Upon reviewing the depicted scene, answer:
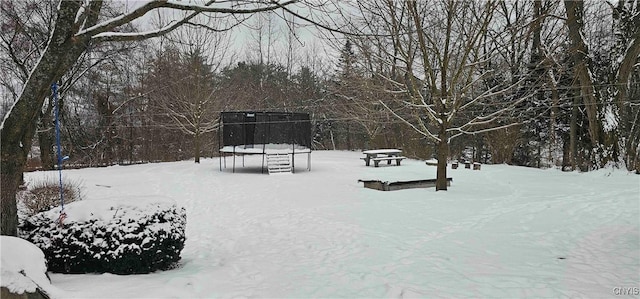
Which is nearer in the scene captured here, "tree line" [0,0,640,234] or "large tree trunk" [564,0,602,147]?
"tree line" [0,0,640,234]

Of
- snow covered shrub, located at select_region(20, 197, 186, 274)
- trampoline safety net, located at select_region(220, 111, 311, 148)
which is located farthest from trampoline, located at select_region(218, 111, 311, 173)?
snow covered shrub, located at select_region(20, 197, 186, 274)

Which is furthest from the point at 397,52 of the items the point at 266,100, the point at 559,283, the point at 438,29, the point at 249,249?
the point at 266,100

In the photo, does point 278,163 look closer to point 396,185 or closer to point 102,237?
point 396,185

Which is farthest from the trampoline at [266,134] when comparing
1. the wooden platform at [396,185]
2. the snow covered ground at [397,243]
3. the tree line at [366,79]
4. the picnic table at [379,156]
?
the wooden platform at [396,185]

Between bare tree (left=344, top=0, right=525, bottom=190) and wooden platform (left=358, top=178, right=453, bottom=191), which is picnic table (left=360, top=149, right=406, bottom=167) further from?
bare tree (left=344, top=0, right=525, bottom=190)

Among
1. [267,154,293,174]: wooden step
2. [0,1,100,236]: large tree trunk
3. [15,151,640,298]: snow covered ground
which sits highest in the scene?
[0,1,100,236]: large tree trunk

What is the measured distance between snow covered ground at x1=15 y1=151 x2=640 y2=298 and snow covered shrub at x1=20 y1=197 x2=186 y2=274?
0.52 feet

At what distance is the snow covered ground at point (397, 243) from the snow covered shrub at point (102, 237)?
0.16 m

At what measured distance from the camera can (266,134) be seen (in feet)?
58.1

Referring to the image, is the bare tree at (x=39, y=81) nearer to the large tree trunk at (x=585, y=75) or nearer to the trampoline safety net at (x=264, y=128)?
the trampoline safety net at (x=264, y=128)

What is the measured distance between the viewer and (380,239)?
18.7ft

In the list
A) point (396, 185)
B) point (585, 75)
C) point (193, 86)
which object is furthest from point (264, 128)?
point (585, 75)

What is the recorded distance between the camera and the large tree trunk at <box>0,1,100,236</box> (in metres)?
3.85

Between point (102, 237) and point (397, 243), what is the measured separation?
349cm
